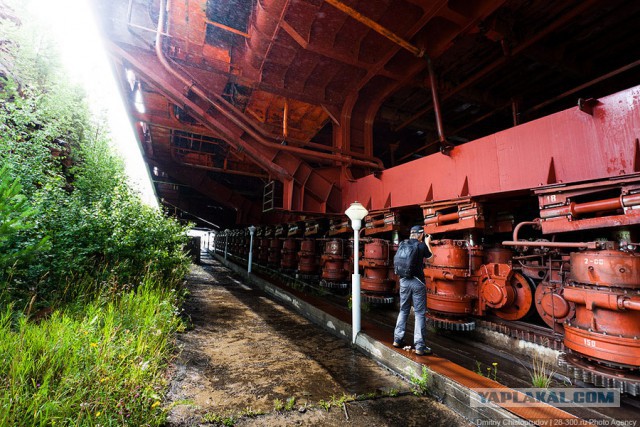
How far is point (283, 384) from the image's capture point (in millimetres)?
2977

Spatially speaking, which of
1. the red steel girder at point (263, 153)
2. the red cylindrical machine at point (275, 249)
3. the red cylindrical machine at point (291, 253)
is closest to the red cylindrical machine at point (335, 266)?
the red steel girder at point (263, 153)

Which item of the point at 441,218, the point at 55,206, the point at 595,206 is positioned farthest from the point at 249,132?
the point at 595,206

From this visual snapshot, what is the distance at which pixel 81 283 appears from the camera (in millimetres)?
4504

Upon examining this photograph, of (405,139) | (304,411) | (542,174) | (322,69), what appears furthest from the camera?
(405,139)

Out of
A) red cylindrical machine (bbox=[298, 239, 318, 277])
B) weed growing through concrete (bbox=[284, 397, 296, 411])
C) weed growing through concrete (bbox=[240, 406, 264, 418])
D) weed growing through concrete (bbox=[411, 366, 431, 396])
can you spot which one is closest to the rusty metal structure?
red cylindrical machine (bbox=[298, 239, 318, 277])

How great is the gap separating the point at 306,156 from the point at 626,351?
19.3 ft

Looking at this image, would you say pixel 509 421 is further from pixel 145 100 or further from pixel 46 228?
pixel 145 100

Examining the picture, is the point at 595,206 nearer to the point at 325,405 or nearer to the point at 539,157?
the point at 539,157

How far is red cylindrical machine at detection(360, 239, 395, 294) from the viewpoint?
5.94 metres

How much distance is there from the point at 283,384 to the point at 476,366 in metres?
2.50

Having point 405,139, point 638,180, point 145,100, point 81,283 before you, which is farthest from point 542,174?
point 145,100

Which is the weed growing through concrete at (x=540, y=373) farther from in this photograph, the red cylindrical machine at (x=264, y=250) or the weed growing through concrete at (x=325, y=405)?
the red cylindrical machine at (x=264, y=250)

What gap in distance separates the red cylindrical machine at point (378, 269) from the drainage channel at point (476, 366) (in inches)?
24.1

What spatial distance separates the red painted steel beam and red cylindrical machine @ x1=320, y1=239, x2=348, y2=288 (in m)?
2.80
